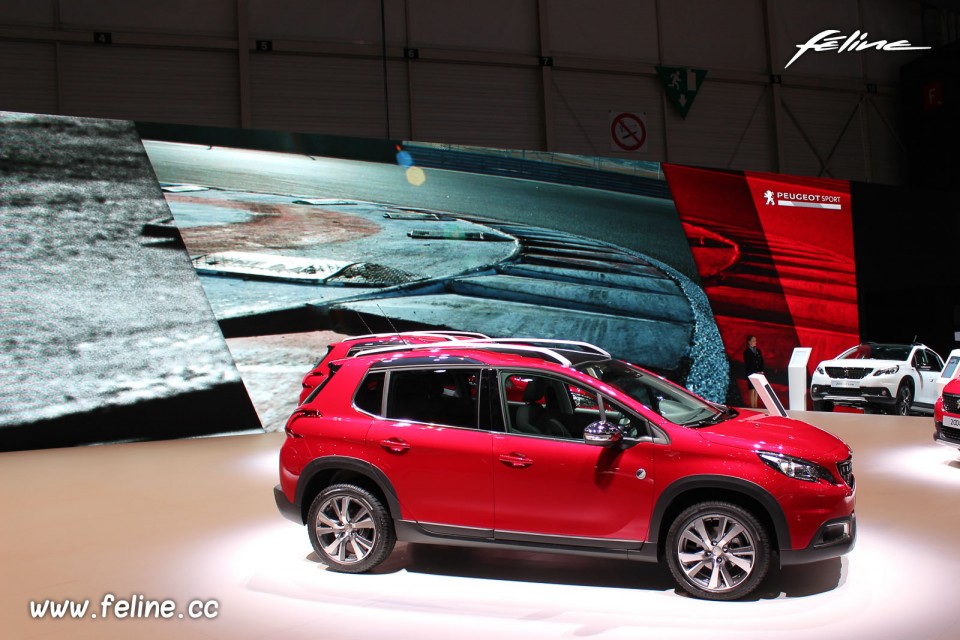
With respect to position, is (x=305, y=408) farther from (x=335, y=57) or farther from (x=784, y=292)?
(x=335, y=57)

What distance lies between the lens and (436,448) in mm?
5039

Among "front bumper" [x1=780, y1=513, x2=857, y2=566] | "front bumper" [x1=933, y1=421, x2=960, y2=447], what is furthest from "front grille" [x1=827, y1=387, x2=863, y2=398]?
"front bumper" [x1=780, y1=513, x2=857, y2=566]

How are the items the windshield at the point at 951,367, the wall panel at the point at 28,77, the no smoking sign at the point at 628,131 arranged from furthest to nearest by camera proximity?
1. the no smoking sign at the point at 628,131
2. the wall panel at the point at 28,77
3. the windshield at the point at 951,367

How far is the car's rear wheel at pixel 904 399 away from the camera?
1388 cm

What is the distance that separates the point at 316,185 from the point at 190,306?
291 cm

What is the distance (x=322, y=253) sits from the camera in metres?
14.0

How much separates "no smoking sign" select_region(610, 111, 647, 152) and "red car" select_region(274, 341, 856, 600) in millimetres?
17423

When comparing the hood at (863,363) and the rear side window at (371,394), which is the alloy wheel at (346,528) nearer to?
the rear side window at (371,394)

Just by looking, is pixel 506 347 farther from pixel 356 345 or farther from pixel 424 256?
pixel 424 256

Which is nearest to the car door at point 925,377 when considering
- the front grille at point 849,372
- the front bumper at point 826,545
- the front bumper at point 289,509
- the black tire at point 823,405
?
the front grille at point 849,372

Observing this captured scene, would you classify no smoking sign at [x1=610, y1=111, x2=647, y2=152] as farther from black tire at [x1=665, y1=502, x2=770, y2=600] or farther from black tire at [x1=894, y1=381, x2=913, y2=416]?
black tire at [x1=665, y1=502, x2=770, y2=600]

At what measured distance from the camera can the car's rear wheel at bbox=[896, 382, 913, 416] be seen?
45.5 feet

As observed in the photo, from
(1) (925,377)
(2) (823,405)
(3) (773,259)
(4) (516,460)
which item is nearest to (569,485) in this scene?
(4) (516,460)

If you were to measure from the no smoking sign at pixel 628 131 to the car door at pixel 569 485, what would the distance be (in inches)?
714
